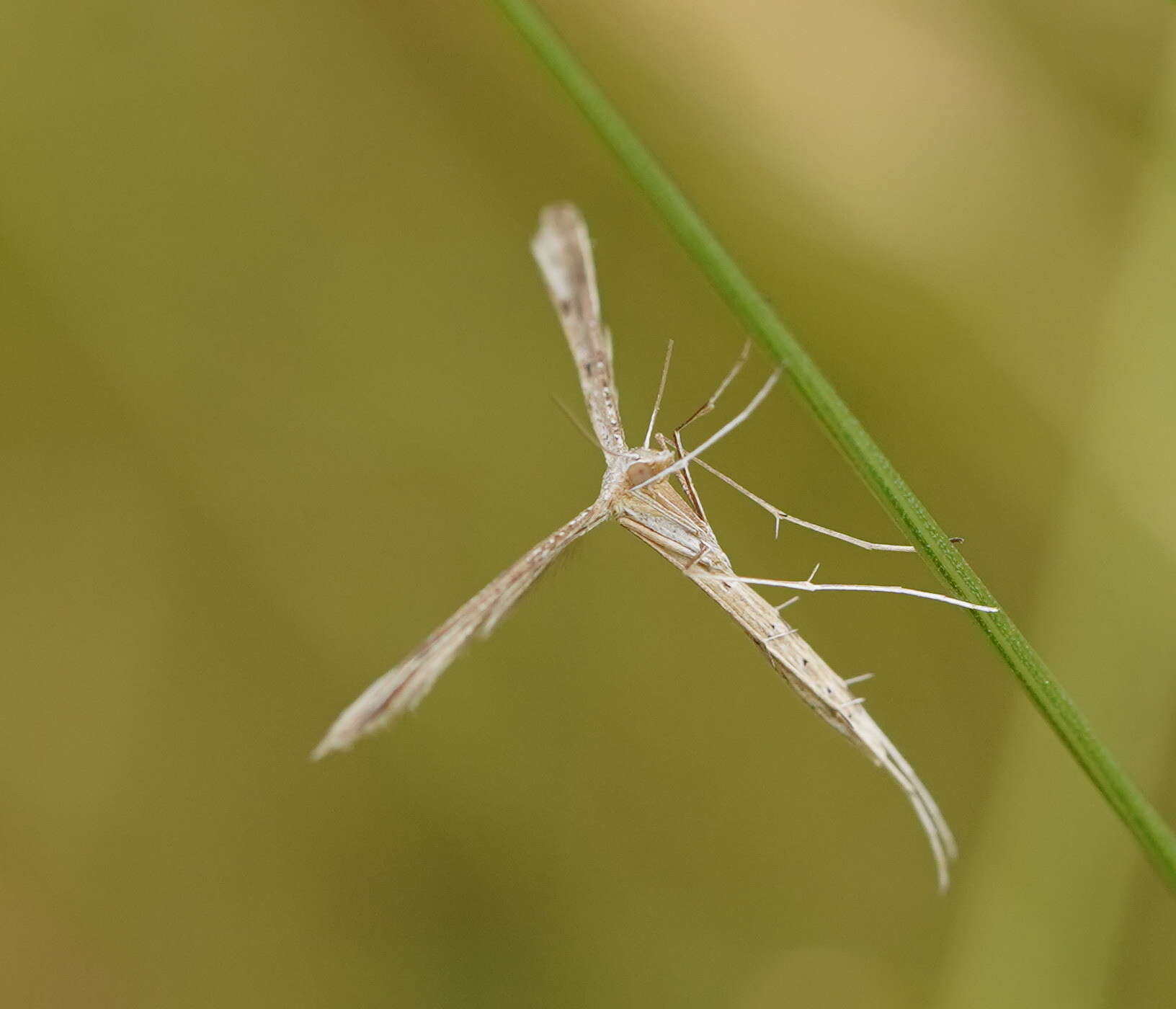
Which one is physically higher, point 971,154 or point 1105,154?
point 971,154

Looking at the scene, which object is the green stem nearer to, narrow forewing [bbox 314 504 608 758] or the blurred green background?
narrow forewing [bbox 314 504 608 758]

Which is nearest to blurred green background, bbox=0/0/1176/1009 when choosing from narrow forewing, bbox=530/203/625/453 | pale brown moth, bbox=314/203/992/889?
pale brown moth, bbox=314/203/992/889

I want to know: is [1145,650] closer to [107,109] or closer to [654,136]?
[654,136]

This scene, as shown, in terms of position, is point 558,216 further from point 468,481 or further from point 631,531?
point 468,481

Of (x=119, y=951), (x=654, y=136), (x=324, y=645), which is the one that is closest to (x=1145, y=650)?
(x=654, y=136)

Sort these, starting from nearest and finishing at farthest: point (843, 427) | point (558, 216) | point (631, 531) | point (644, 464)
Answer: point (843, 427), point (558, 216), point (644, 464), point (631, 531)

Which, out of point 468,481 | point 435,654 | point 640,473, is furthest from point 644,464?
point 468,481
